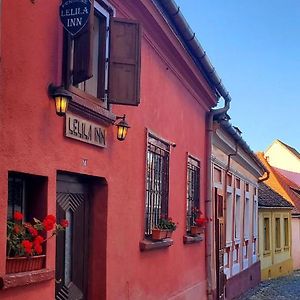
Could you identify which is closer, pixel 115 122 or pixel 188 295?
pixel 115 122

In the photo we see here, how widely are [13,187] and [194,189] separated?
287 inches

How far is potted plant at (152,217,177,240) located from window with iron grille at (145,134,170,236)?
0.21 ft

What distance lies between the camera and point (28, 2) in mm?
5320

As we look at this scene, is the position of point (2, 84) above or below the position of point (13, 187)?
above

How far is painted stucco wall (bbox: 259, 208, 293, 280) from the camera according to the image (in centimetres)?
2546

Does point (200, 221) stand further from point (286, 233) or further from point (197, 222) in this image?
point (286, 233)

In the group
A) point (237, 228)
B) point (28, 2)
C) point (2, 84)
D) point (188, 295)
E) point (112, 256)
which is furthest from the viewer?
point (237, 228)

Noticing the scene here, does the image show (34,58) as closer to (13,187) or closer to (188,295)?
(13,187)

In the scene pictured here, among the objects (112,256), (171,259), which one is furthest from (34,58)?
(171,259)

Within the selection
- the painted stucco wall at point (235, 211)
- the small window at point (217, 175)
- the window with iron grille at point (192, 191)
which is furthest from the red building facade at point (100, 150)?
the painted stucco wall at point (235, 211)

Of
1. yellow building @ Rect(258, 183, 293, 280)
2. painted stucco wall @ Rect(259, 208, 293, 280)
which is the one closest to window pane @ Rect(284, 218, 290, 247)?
yellow building @ Rect(258, 183, 293, 280)

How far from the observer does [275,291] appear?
67.3ft

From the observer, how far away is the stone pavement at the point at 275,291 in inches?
720

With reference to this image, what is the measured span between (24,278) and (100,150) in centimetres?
216
